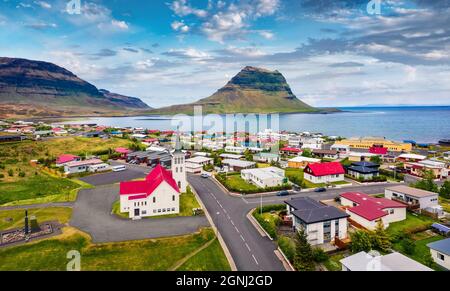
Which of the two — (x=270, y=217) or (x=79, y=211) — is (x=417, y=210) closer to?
(x=270, y=217)

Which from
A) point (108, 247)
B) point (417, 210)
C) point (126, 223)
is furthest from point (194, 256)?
point (417, 210)

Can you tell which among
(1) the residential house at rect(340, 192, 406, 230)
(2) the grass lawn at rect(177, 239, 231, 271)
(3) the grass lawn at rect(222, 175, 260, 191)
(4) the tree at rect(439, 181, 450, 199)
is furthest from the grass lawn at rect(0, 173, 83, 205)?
(4) the tree at rect(439, 181, 450, 199)

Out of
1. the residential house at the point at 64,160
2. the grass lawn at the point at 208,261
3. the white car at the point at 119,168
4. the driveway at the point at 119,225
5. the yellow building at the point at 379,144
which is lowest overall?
the grass lawn at the point at 208,261

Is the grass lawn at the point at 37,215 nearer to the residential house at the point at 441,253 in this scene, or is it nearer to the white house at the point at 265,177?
the white house at the point at 265,177

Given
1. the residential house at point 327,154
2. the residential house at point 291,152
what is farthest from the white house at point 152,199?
the residential house at point 327,154

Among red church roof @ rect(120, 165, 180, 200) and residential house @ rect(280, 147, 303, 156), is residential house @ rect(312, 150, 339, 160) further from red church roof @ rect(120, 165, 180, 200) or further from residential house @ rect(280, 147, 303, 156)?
red church roof @ rect(120, 165, 180, 200)

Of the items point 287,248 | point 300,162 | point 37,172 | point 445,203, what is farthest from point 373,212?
point 37,172
